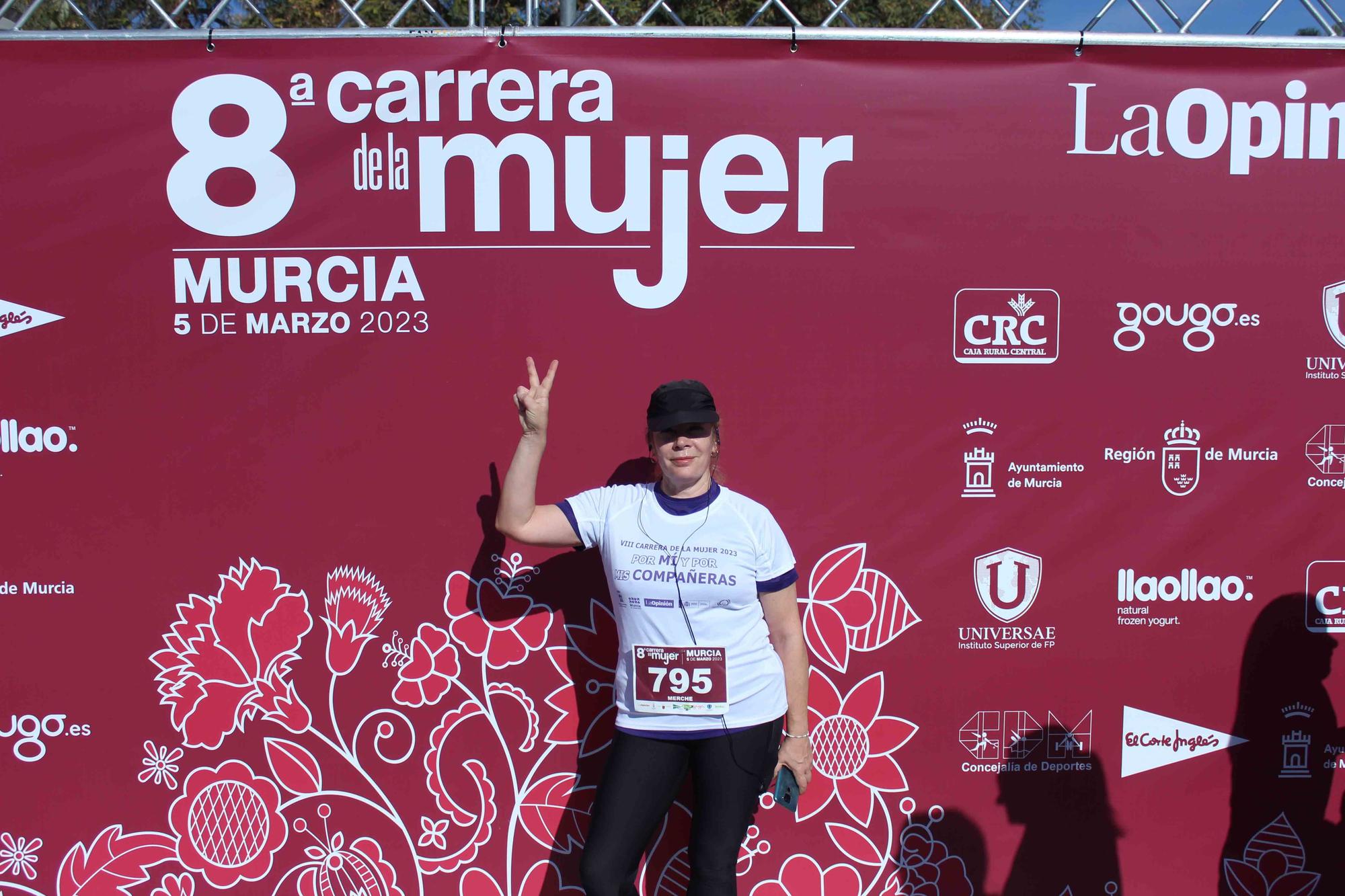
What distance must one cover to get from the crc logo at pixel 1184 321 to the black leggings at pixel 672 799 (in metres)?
1.55

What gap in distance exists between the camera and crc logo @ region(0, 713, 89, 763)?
111 inches

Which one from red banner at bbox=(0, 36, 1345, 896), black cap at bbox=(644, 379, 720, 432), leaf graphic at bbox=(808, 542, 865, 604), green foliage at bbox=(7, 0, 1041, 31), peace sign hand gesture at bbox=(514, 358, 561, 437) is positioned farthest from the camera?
green foliage at bbox=(7, 0, 1041, 31)

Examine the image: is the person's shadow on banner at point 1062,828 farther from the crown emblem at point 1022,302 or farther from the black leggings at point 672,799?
the crown emblem at point 1022,302

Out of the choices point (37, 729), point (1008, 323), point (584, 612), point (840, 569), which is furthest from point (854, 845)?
point (37, 729)

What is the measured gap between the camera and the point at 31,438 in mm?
2777

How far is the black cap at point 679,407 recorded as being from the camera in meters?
2.35

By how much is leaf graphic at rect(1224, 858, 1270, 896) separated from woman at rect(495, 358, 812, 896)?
1.57 metres

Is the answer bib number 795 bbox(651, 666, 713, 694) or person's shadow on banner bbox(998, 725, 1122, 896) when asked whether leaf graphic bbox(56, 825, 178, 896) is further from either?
person's shadow on banner bbox(998, 725, 1122, 896)

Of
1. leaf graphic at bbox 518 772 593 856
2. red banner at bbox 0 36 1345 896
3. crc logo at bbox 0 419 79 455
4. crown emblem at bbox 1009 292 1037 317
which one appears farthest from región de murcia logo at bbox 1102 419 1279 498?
crc logo at bbox 0 419 79 455

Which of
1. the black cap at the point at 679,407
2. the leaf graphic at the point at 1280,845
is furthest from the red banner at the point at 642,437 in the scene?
the black cap at the point at 679,407

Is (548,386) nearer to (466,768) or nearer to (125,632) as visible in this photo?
(466,768)

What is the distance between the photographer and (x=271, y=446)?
2791 millimetres

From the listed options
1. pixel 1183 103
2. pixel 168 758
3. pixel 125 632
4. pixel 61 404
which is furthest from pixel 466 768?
pixel 1183 103

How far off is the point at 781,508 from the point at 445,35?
1.66 m
